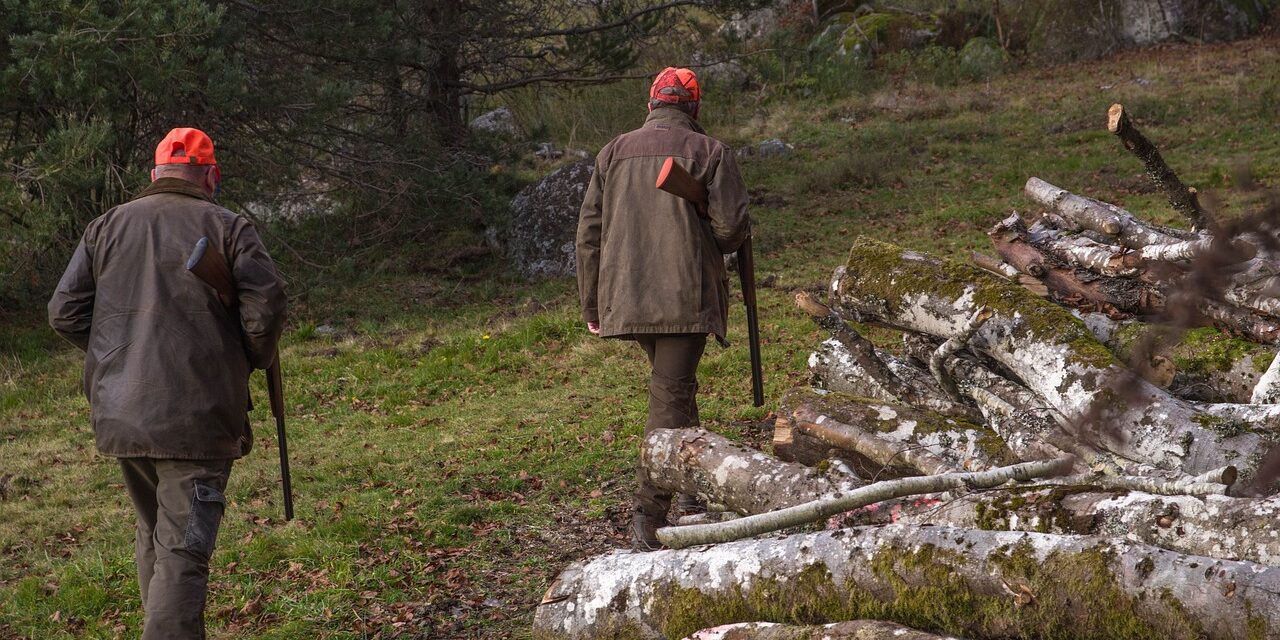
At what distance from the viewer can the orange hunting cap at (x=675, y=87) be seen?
205 inches

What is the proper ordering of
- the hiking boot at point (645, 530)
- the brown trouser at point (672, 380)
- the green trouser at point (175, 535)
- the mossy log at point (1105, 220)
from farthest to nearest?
1. the mossy log at point (1105, 220)
2. the brown trouser at point (672, 380)
3. the hiking boot at point (645, 530)
4. the green trouser at point (175, 535)

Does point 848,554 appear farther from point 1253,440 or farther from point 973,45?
point 973,45

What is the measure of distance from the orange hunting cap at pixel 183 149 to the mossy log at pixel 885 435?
115 inches

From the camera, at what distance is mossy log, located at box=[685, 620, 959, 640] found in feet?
10.0

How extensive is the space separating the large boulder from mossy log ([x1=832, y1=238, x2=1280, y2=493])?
8.25m

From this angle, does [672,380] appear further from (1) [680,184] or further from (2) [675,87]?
(2) [675,87]

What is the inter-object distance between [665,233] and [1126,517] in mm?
2423

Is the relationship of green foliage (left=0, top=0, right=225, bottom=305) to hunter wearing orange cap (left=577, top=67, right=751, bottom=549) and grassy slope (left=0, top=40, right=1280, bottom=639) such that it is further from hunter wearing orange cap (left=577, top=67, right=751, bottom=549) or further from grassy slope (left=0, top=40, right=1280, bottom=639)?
hunter wearing orange cap (left=577, top=67, right=751, bottom=549)

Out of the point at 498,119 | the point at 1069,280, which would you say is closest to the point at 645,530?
the point at 1069,280

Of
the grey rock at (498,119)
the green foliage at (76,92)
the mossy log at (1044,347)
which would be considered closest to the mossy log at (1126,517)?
the mossy log at (1044,347)

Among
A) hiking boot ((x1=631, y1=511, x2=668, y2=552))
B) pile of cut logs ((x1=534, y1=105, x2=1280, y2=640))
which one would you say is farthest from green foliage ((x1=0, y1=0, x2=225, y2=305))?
hiking boot ((x1=631, y1=511, x2=668, y2=552))

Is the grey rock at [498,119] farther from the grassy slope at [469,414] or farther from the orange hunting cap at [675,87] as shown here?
the orange hunting cap at [675,87]

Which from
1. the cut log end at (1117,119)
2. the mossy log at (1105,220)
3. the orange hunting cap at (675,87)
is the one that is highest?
the orange hunting cap at (675,87)

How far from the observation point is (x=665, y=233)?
511 centimetres
